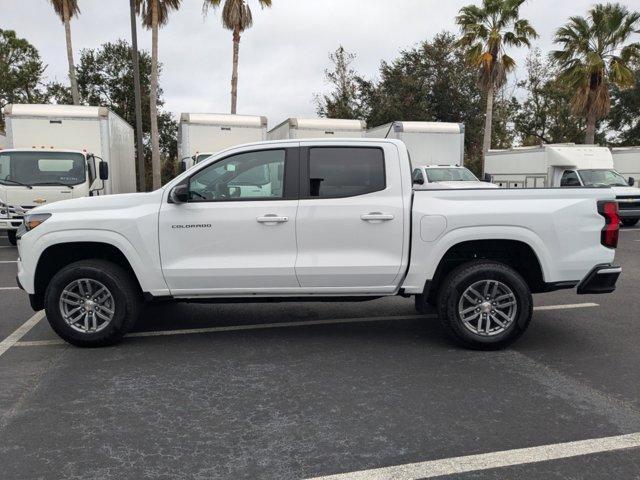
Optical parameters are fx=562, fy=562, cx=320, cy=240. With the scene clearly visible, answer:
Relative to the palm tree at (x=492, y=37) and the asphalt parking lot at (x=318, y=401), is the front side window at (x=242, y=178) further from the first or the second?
the palm tree at (x=492, y=37)

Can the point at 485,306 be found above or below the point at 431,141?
below

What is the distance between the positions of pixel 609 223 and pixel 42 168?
1097cm

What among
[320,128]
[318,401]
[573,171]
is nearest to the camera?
[318,401]

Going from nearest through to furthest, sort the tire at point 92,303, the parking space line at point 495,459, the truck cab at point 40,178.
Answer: the parking space line at point 495,459 → the tire at point 92,303 → the truck cab at point 40,178

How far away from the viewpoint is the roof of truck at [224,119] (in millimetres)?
14689

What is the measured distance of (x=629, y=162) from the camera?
2341cm

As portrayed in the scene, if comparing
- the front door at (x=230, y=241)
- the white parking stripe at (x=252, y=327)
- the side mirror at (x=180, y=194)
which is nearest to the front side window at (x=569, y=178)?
the white parking stripe at (x=252, y=327)

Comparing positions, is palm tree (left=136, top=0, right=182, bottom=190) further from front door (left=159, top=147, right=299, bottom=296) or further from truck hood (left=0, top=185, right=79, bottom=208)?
front door (left=159, top=147, right=299, bottom=296)

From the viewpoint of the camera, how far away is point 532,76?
4184 centimetres

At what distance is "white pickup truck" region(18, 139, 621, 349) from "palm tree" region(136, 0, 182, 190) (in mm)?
16114

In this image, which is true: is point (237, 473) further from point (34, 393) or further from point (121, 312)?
point (121, 312)

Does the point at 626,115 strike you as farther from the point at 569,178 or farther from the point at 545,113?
the point at 569,178

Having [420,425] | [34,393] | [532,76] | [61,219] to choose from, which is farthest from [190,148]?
[532,76]

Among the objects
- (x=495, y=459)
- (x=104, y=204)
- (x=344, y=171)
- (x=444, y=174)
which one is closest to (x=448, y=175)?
(x=444, y=174)
